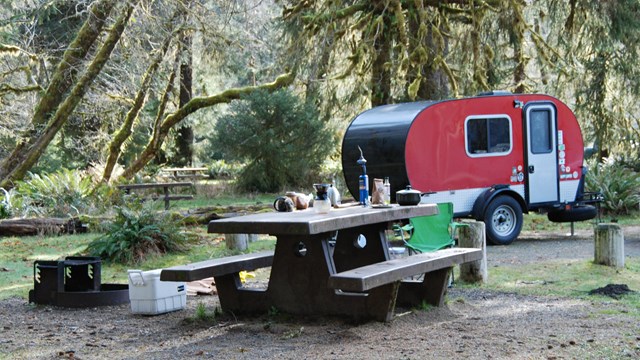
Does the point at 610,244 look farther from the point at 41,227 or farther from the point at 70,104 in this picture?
the point at 70,104

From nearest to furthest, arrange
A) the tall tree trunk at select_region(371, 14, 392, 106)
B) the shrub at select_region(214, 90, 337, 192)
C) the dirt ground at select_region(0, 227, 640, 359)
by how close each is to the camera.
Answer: the dirt ground at select_region(0, 227, 640, 359) → the tall tree trunk at select_region(371, 14, 392, 106) → the shrub at select_region(214, 90, 337, 192)

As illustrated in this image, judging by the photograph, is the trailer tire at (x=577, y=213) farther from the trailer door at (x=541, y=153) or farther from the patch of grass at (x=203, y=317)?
the patch of grass at (x=203, y=317)

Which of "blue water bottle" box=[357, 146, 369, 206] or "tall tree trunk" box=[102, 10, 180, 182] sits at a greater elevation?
"tall tree trunk" box=[102, 10, 180, 182]

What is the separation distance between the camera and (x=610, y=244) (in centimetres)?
1026

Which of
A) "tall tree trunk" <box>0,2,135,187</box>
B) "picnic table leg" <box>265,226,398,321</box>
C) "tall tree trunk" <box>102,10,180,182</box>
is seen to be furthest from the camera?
"tall tree trunk" <box>102,10,180,182</box>

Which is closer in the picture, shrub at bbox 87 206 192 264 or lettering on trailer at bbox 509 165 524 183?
shrub at bbox 87 206 192 264

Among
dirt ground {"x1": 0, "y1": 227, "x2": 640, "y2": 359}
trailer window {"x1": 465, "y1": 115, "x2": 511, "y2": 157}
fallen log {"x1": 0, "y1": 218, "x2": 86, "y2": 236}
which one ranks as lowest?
dirt ground {"x1": 0, "y1": 227, "x2": 640, "y2": 359}

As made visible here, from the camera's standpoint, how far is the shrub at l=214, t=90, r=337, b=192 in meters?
22.8

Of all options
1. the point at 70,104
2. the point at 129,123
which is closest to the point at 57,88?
the point at 70,104

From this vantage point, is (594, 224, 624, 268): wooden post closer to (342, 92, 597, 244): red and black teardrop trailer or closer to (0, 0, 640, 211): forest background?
(342, 92, 597, 244): red and black teardrop trailer

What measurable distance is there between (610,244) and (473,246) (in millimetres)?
1935

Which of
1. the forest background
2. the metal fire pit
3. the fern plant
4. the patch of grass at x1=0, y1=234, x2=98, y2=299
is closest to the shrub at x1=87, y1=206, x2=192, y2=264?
the patch of grass at x1=0, y1=234, x2=98, y2=299

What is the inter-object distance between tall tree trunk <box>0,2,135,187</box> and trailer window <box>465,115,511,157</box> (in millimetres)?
7039

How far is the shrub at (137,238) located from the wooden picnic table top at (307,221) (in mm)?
4551
